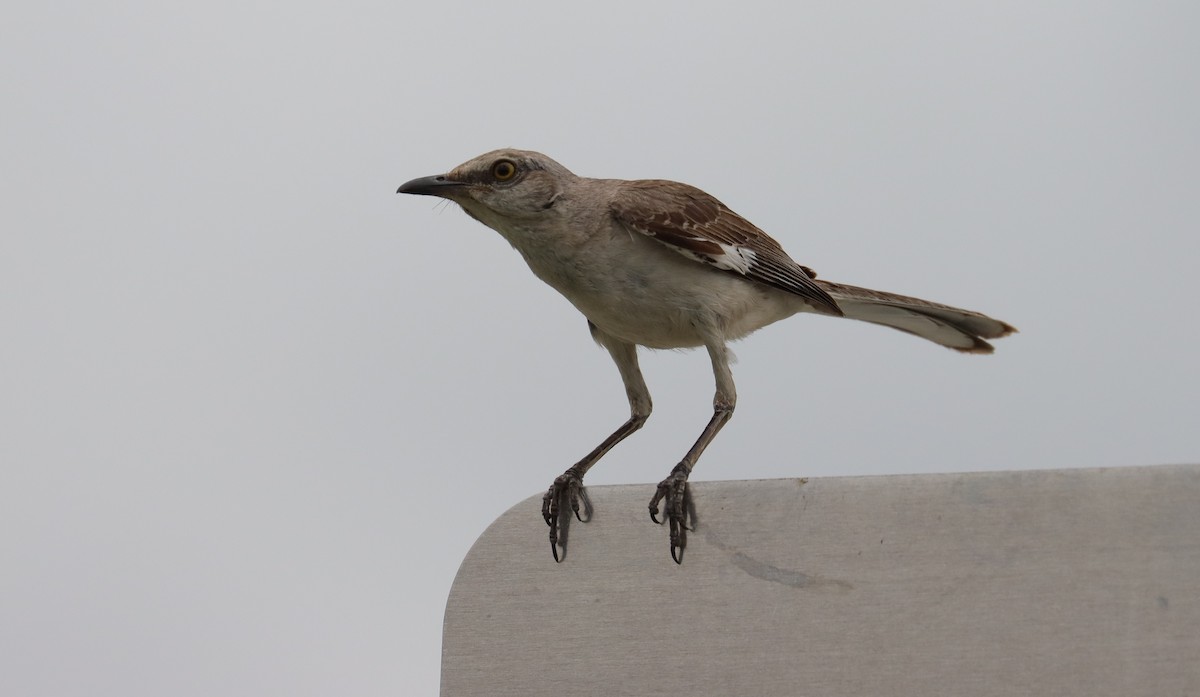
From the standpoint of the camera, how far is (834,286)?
3543 millimetres

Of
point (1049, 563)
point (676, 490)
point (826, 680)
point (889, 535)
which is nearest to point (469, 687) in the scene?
point (676, 490)

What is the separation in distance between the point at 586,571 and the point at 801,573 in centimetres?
52

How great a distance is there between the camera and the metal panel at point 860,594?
7.54 ft

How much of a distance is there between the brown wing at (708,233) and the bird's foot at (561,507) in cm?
69

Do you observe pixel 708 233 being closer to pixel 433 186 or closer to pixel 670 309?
pixel 670 309

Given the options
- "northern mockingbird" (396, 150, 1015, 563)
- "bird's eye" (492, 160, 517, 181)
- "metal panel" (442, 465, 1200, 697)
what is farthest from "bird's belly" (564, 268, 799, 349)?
"metal panel" (442, 465, 1200, 697)

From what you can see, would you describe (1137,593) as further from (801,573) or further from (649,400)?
(649,400)

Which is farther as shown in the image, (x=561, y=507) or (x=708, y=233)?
(x=708, y=233)

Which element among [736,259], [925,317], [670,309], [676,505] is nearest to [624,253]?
[670,309]

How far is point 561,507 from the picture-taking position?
2863mm

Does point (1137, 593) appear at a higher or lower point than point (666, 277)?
lower

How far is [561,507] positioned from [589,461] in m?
0.24

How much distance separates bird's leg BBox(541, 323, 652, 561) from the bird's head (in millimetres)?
491

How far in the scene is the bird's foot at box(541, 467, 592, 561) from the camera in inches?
111
